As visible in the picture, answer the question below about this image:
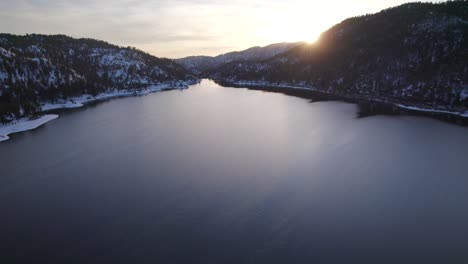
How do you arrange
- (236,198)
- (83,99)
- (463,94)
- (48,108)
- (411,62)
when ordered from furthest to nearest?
(83,99), (411,62), (48,108), (463,94), (236,198)

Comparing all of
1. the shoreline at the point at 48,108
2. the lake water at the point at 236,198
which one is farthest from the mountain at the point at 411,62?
the shoreline at the point at 48,108

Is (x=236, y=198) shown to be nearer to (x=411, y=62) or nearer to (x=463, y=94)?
(x=463, y=94)

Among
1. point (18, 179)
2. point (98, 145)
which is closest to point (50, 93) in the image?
point (98, 145)

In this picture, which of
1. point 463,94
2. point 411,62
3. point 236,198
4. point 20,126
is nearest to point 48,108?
point 20,126

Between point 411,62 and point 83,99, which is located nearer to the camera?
point 411,62

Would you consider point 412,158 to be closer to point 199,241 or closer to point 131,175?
point 199,241

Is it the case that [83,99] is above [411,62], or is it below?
below

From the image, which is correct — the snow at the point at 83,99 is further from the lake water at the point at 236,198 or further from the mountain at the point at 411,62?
the mountain at the point at 411,62
